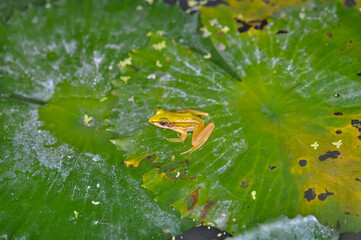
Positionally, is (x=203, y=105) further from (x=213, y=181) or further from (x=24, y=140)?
(x=24, y=140)

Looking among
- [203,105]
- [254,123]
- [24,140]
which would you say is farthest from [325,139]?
[24,140]

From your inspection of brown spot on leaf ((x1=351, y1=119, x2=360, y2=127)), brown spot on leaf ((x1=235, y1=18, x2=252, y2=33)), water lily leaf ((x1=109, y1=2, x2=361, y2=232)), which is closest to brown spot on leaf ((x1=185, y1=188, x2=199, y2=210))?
water lily leaf ((x1=109, y1=2, x2=361, y2=232))

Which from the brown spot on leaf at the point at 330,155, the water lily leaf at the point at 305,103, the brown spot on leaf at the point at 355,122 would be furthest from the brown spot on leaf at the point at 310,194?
the brown spot on leaf at the point at 355,122

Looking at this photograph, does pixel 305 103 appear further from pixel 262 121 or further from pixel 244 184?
pixel 244 184

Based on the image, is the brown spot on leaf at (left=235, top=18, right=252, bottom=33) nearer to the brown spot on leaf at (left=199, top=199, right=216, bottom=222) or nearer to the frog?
the frog

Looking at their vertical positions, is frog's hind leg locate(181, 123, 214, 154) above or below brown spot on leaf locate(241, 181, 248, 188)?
above
